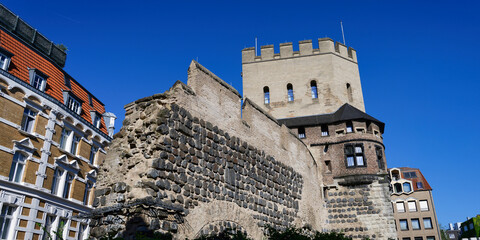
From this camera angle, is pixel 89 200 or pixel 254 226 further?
pixel 89 200

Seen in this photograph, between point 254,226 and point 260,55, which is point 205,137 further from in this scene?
point 260,55

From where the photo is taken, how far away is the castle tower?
23.7 meters

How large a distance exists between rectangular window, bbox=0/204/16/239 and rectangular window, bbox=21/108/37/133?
401 centimetres

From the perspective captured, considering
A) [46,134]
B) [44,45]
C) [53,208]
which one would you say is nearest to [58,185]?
[53,208]

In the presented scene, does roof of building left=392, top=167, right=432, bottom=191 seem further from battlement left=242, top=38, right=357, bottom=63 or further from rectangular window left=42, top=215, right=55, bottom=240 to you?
rectangular window left=42, top=215, right=55, bottom=240

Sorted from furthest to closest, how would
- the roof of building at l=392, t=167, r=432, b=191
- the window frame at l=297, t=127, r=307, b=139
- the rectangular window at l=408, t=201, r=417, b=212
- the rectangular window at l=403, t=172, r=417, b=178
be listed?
the rectangular window at l=403, t=172, r=417, b=178 → the roof of building at l=392, t=167, r=432, b=191 → the rectangular window at l=408, t=201, r=417, b=212 → the window frame at l=297, t=127, r=307, b=139

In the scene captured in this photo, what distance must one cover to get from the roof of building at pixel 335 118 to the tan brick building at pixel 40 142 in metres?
13.0

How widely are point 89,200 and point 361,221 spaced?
16.6 m

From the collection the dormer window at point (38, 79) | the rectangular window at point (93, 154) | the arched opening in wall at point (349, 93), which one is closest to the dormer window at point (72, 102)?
the dormer window at point (38, 79)

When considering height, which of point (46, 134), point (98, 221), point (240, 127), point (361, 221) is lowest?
point (98, 221)

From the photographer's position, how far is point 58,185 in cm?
2069

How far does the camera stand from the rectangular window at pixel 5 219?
16641 mm

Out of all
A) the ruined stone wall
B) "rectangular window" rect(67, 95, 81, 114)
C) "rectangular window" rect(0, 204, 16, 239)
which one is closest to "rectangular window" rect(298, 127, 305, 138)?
the ruined stone wall

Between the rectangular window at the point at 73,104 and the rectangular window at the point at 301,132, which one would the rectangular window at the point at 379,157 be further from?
the rectangular window at the point at 73,104
